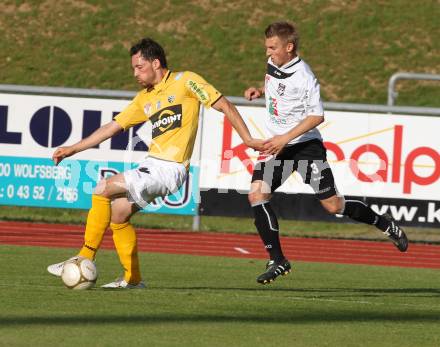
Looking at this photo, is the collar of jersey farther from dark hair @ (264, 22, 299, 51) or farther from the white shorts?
dark hair @ (264, 22, 299, 51)

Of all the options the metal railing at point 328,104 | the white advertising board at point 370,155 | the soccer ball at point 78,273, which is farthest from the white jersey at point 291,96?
the metal railing at point 328,104

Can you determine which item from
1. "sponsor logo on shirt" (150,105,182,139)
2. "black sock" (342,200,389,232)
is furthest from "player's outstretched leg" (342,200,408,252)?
"sponsor logo on shirt" (150,105,182,139)

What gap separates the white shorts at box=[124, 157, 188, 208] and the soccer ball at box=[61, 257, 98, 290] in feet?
2.10

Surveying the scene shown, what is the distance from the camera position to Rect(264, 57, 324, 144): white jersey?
9.27 metres

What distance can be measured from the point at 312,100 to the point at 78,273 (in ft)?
7.83

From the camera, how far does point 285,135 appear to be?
29.8 ft

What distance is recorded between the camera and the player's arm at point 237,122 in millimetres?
8711

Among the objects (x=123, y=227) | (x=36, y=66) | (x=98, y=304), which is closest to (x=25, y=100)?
(x=123, y=227)

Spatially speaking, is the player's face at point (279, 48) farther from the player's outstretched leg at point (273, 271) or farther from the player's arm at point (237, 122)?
the player's outstretched leg at point (273, 271)

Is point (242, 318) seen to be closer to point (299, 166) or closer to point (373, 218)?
point (299, 166)

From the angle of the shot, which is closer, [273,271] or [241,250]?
[273,271]

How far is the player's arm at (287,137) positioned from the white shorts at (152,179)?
2.39ft

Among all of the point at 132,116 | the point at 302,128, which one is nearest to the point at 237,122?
the point at 302,128

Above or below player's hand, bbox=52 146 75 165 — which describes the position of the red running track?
below
